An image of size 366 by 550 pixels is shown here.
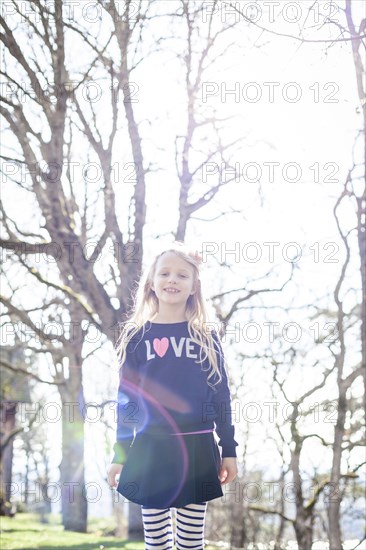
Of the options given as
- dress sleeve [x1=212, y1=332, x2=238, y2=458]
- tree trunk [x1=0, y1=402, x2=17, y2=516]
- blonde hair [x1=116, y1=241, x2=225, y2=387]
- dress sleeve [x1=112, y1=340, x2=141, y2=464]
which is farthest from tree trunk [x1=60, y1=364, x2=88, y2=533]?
dress sleeve [x1=212, y1=332, x2=238, y2=458]

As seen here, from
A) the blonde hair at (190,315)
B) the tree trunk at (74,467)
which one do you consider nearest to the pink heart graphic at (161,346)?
the blonde hair at (190,315)

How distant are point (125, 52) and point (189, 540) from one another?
5.80 metres

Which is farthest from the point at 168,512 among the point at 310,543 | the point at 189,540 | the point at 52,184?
the point at 310,543

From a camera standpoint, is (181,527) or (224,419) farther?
(224,419)

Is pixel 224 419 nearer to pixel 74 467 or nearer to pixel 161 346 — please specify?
pixel 161 346

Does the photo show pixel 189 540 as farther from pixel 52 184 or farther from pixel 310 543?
pixel 310 543

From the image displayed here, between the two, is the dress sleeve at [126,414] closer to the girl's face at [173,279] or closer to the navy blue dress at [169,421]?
the navy blue dress at [169,421]

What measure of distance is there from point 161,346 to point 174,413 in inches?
12.8

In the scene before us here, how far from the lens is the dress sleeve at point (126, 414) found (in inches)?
116

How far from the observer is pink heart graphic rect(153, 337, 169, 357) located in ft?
9.90

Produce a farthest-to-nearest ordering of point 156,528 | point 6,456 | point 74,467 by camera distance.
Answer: point 6,456 → point 74,467 → point 156,528

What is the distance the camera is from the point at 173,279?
10.3ft

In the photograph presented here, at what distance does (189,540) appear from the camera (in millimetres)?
2816

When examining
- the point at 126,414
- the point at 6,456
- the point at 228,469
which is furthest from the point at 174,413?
the point at 6,456
